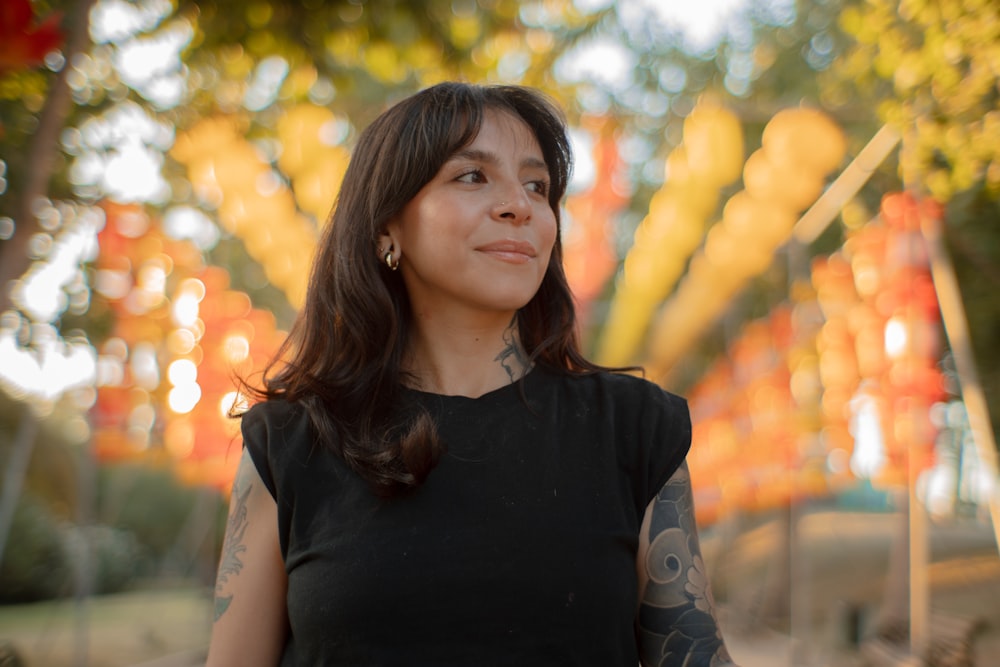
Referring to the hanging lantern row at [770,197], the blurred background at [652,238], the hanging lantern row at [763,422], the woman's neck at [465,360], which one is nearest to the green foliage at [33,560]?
the blurred background at [652,238]

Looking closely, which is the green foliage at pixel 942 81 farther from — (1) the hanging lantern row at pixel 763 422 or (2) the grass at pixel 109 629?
(2) the grass at pixel 109 629

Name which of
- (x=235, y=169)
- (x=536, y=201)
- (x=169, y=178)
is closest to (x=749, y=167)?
(x=235, y=169)

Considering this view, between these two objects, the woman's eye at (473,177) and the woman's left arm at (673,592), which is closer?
the woman's left arm at (673,592)

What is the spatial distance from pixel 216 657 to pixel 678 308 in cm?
831

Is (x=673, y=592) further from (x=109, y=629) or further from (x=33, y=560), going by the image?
(x=33, y=560)

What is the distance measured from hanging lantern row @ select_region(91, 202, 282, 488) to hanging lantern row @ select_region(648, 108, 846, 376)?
352cm

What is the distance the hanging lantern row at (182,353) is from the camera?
7.00 m

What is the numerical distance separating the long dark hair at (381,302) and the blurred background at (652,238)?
1.29 ft

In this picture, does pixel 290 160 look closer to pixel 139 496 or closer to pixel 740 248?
pixel 740 248

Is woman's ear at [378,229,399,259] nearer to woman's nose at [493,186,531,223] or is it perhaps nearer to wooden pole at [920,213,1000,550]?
woman's nose at [493,186,531,223]

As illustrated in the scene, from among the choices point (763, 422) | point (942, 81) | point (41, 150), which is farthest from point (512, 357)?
point (763, 422)

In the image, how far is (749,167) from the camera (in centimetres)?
589

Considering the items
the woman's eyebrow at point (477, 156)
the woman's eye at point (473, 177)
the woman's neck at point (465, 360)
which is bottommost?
the woman's neck at point (465, 360)

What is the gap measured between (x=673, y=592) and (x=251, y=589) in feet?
1.99
